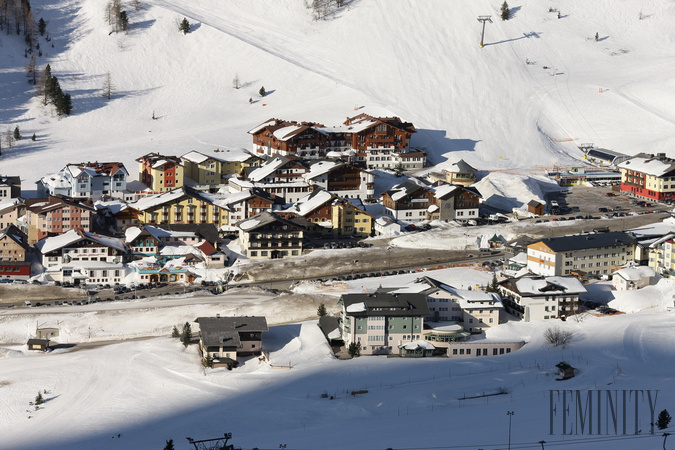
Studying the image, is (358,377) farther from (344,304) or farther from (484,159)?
(484,159)

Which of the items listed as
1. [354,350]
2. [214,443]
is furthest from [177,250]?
[214,443]

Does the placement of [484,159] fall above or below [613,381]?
above

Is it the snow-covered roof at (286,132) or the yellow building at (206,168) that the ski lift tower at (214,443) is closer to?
the yellow building at (206,168)

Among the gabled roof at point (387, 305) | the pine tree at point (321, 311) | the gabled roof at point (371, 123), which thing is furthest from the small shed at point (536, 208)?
the gabled roof at point (387, 305)

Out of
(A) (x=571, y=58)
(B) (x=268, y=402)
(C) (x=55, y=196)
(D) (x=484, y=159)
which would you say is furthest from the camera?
(A) (x=571, y=58)

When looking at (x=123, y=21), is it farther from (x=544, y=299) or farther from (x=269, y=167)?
(x=544, y=299)

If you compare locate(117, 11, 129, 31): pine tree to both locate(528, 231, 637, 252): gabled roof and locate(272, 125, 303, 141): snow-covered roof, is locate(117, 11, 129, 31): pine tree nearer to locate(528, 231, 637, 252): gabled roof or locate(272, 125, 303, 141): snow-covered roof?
locate(272, 125, 303, 141): snow-covered roof

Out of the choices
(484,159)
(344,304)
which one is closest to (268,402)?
(344,304)
